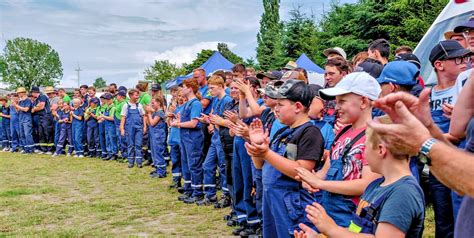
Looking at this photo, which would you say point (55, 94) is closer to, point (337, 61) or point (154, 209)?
point (154, 209)

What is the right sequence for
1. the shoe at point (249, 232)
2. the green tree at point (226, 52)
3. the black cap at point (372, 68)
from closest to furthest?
1. the black cap at point (372, 68)
2. the shoe at point (249, 232)
3. the green tree at point (226, 52)

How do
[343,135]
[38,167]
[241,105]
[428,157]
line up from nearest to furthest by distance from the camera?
[428,157] < [343,135] < [241,105] < [38,167]

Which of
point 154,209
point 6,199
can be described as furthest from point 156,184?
point 6,199

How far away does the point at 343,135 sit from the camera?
3.08 m

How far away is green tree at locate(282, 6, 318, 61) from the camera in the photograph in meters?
24.4

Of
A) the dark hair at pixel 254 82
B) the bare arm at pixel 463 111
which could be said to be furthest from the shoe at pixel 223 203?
the bare arm at pixel 463 111

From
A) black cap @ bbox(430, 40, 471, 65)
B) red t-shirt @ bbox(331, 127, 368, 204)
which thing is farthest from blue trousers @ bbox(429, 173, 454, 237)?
red t-shirt @ bbox(331, 127, 368, 204)

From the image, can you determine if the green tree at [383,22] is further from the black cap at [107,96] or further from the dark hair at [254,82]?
the dark hair at [254,82]

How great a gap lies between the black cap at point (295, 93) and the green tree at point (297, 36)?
21.0m

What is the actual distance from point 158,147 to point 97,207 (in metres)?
2.73

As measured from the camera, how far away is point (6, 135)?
1819 cm

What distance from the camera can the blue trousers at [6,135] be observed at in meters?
17.9

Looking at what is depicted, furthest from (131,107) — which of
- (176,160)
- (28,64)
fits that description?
(28,64)

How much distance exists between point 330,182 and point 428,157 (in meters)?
1.18
